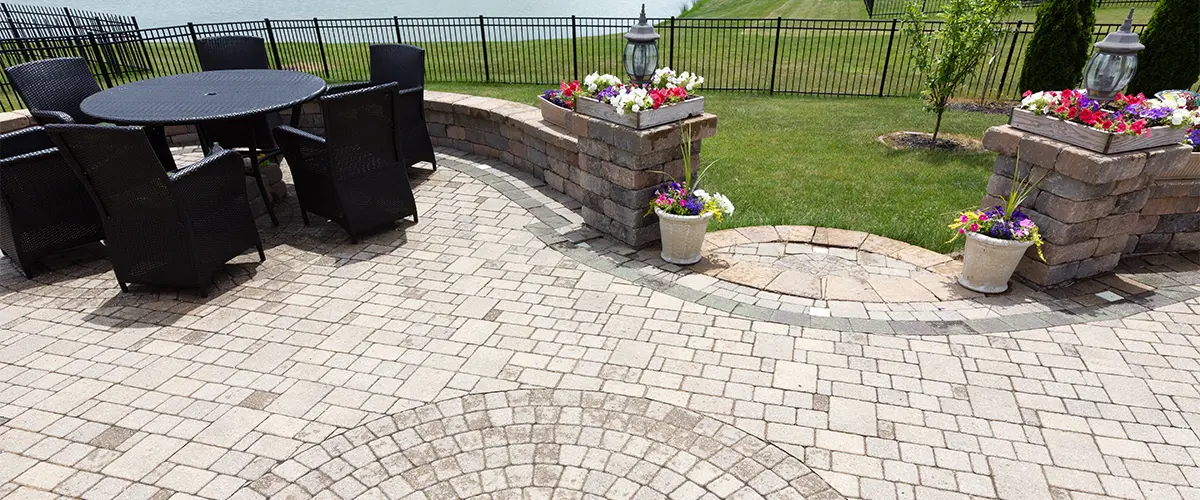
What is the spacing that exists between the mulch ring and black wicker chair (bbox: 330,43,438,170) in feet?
18.0

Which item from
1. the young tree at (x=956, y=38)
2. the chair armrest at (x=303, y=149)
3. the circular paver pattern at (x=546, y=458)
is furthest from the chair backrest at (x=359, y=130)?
the young tree at (x=956, y=38)

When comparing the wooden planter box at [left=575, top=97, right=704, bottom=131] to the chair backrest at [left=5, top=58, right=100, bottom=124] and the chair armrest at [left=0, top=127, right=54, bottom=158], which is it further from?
the chair backrest at [left=5, top=58, right=100, bottom=124]

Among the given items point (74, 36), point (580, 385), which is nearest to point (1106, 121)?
point (580, 385)

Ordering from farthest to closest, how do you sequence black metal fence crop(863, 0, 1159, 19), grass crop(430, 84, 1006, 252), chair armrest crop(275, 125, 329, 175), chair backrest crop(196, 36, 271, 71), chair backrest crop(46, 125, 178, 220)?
black metal fence crop(863, 0, 1159, 19) → chair backrest crop(196, 36, 271, 71) → grass crop(430, 84, 1006, 252) → chair armrest crop(275, 125, 329, 175) → chair backrest crop(46, 125, 178, 220)

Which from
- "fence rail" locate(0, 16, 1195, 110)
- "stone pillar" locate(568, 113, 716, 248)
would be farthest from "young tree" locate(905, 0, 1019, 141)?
"stone pillar" locate(568, 113, 716, 248)

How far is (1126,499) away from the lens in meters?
2.60

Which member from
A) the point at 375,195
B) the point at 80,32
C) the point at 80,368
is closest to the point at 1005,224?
the point at 375,195

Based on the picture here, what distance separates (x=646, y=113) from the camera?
14.2ft

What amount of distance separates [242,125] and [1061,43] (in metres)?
9.88

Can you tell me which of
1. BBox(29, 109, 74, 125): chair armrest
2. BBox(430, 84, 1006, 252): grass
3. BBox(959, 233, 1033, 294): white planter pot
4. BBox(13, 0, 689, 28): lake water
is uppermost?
BBox(29, 109, 74, 125): chair armrest

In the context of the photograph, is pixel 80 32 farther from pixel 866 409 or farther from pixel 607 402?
pixel 866 409

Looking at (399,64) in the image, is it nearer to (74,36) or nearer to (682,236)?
(682,236)

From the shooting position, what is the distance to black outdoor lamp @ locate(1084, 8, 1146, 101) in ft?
12.1

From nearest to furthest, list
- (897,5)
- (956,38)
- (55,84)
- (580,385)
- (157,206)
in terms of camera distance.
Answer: (580,385), (157,206), (55,84), (956,38), (897,5)
